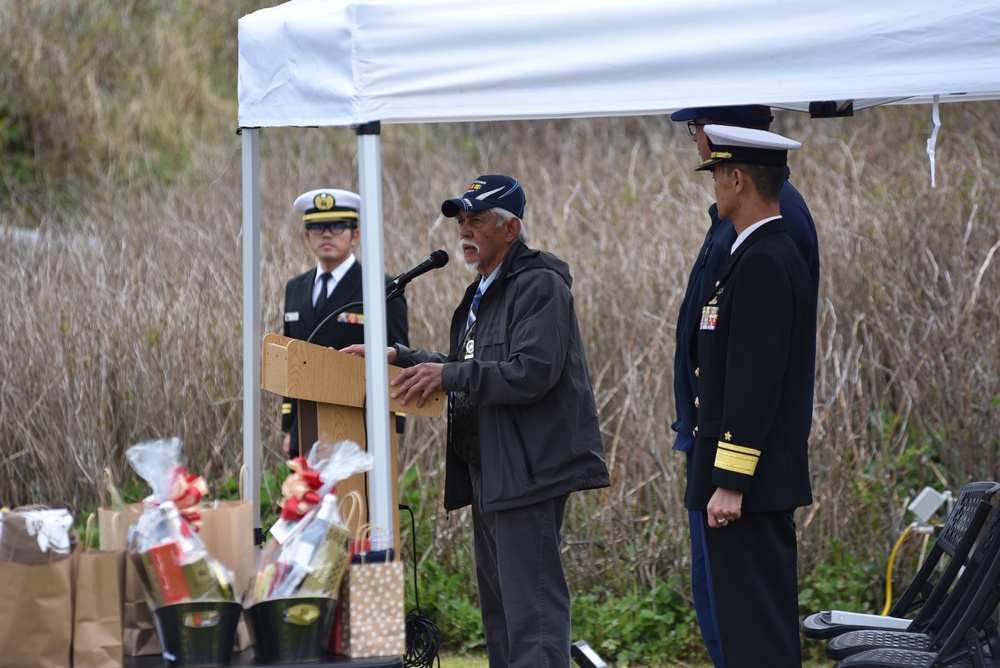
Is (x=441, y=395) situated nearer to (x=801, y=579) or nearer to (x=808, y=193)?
(x=801, y=579)

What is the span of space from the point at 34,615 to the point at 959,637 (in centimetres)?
263

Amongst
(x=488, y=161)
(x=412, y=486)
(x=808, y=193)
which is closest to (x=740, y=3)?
(x=412, y=486)

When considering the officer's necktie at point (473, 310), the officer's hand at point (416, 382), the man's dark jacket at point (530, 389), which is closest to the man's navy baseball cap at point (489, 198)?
the man's dark jacket at point (530, 389)

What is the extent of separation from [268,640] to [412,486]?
3.65 m

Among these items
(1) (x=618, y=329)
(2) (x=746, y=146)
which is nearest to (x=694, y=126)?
(2) (x=746, y=146)

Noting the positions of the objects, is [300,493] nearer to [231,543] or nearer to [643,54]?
[231,543]

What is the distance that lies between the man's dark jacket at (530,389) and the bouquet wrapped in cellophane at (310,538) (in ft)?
2.89

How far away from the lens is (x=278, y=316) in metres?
6.88

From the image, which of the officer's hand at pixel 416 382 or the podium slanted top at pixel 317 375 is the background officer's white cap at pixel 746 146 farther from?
the podium slanted top at pixel 317 375

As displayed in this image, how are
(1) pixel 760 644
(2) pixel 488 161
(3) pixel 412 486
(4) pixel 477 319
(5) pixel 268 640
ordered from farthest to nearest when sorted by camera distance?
(2) pixel 488 161 < (3) pixel 412 486 < (4) pixel 477 319 < (1) pixel 760 644 < (5) pixel 268 640

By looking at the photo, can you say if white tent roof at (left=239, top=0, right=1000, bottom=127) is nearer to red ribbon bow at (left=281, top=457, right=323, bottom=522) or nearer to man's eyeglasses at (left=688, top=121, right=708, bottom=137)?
man's eyeglasses at (left=688, top=121, right=708, bottom=137)

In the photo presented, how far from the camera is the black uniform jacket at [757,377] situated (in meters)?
3.26

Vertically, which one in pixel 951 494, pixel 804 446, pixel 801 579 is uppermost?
pixel 804 446

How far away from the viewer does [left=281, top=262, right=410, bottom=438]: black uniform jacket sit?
17.7 feet
